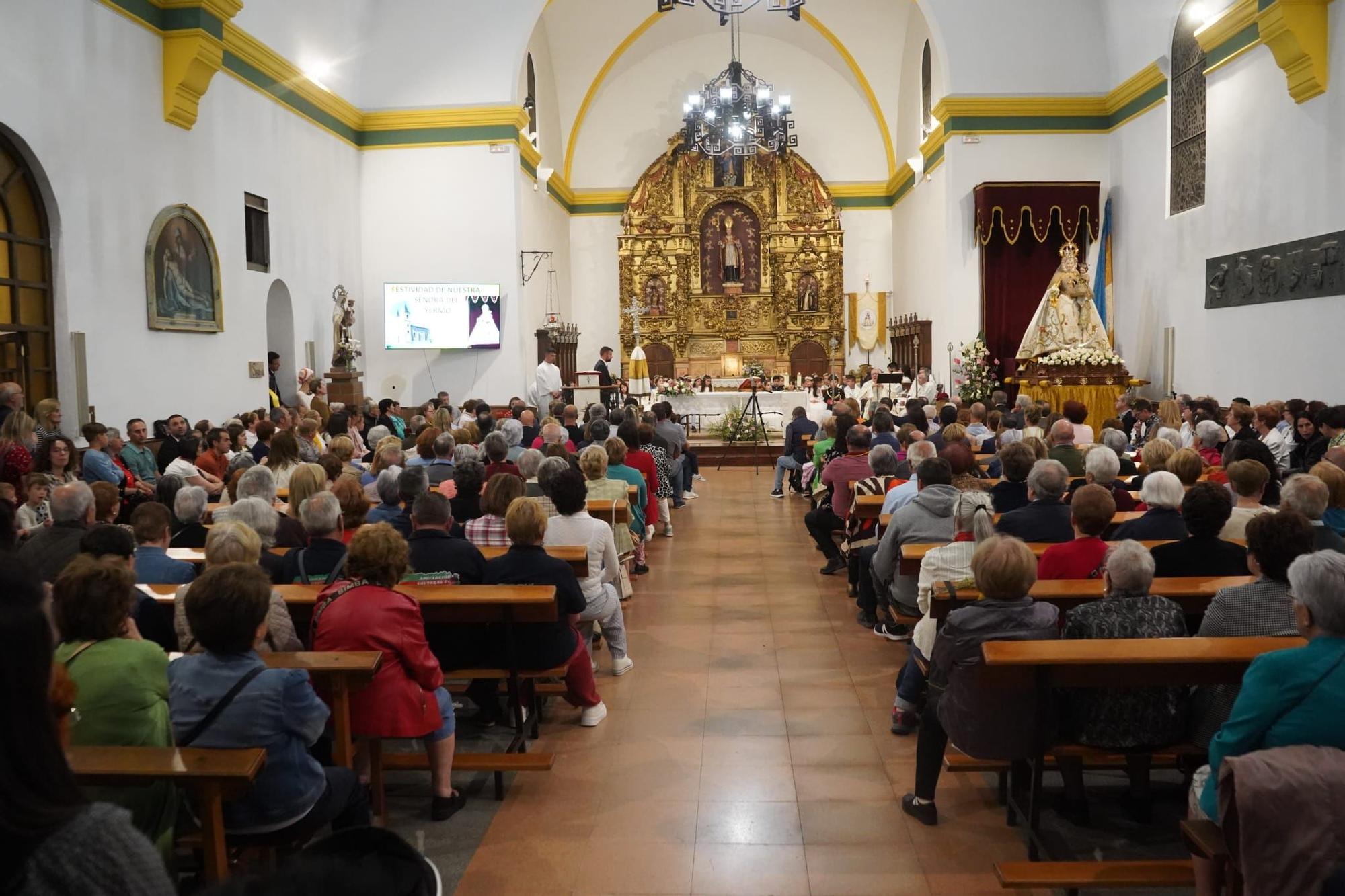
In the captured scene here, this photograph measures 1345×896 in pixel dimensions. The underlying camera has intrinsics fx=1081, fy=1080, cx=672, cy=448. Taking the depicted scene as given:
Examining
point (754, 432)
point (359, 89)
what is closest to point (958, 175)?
point (754, 432)

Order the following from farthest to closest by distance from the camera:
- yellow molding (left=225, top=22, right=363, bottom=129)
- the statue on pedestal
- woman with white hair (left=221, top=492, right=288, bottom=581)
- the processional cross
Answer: the processional cross → the statue on pedestal → yellow molding (left=225, top=22, right=363, bottom=129) → woman with white hair (left=221, top=492, right=288, bottom=581)

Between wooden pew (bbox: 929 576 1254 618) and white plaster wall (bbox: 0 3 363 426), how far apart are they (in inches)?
315

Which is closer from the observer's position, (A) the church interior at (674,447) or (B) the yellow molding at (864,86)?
(A) the church interior at (674,447)

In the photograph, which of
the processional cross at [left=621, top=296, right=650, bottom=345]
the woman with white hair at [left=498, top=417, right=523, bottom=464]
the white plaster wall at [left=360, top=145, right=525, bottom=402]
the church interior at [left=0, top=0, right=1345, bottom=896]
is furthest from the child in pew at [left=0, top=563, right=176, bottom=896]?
the processional cross at [left=621, top=296, right=650, bottom=345]

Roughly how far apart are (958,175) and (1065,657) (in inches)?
567

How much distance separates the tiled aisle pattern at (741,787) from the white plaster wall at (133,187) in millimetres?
5971

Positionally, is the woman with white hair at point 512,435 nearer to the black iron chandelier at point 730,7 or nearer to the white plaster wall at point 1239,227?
the white plaster wall at point 1239,227

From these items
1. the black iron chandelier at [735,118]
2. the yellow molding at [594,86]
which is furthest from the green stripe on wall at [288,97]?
the yellow molding at [594,86]

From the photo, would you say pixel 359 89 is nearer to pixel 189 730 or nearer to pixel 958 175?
pixel 958 175

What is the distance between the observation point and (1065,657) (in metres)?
3.23

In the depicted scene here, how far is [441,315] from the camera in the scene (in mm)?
15992

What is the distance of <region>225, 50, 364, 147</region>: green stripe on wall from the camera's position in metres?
12.2

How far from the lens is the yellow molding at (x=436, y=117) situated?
16.2 meters

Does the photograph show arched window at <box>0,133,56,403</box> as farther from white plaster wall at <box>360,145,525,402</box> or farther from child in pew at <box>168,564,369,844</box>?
white plaster wall at <box>360,145,525,402</box>
